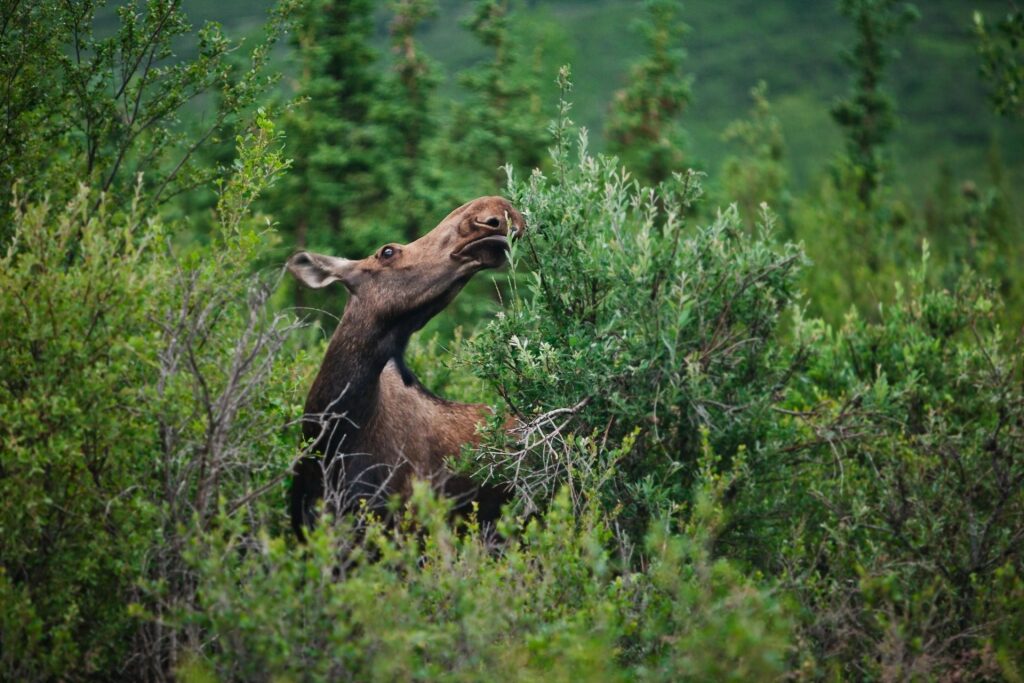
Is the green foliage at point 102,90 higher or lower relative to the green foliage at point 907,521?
higher

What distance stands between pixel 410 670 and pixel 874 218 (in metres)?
27.2

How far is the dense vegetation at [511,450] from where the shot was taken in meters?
4.66

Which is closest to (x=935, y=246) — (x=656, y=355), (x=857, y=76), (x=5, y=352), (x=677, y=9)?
(x=857, y=76)

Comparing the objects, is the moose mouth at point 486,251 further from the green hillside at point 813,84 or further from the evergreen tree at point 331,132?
the green hillside at point 813,84

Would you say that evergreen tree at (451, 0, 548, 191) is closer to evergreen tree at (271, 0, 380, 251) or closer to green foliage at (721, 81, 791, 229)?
evergreen tree at (271, 0, 380, 251)

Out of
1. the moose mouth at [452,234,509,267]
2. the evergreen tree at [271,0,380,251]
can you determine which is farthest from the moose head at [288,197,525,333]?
the evergreen tree at [271,0,380,251]

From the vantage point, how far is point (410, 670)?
425 centimetres

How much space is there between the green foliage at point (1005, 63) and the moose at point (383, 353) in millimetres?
7223

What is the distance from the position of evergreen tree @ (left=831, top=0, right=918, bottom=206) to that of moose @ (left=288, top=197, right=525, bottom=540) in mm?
25308

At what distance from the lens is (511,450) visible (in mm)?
6777

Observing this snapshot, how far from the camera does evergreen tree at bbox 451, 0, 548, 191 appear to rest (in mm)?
22844

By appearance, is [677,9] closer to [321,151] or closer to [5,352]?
[321,151]

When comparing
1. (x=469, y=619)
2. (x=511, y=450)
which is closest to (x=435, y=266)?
(x=511, y=450)

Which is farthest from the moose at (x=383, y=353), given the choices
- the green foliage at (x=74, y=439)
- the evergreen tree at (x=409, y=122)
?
the evergreen tree at (x=409, y=122)
